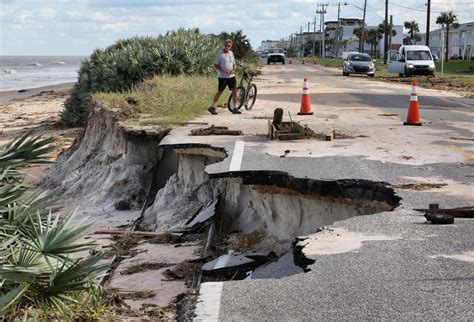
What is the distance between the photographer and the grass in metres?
16.3

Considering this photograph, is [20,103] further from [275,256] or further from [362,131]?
[275,256]

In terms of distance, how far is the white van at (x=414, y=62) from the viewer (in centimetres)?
4188

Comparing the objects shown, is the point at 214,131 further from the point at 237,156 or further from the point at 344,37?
the point at 344,37

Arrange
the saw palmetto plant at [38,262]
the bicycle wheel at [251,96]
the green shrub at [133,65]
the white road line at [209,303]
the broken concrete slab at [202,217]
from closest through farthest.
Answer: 1. the white road line at [209,303]
2. the saw palmetto plant at [38,262]
3. the broken concrete slab at [202,217]
4. the bicycle wheel at [251,96]
5. the green shrub at [133,65]

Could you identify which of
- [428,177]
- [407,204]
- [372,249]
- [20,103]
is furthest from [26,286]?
[20,103]

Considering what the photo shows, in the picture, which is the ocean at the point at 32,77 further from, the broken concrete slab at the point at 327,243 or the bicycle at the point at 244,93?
the broken concrete slab at the point at 327,243

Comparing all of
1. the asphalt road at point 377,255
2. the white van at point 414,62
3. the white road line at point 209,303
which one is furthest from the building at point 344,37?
the white road line at point 209,303

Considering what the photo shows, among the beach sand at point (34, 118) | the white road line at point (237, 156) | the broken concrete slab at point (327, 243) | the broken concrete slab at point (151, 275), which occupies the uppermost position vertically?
the white road line at point (237, 156)

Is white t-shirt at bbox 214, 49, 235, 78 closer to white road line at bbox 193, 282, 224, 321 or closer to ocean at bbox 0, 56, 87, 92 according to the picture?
white road line at bbox 193, 282, 224, 321

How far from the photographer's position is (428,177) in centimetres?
929

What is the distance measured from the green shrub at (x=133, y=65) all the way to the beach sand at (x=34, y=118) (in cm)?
130

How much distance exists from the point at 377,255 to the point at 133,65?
2101cm

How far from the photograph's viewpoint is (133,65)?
2586cm

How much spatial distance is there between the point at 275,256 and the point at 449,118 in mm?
10602
